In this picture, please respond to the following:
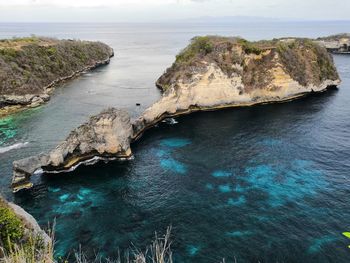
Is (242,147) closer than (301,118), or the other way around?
(242,147)

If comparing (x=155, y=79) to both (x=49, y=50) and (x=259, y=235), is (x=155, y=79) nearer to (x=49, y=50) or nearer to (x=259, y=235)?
(x=49, y=50)

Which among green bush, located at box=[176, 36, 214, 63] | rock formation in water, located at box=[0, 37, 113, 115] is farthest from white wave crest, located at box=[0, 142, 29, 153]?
green bush, located at box=[176, 36, 214, 63]

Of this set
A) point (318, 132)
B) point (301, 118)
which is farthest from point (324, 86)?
point (318, 132)

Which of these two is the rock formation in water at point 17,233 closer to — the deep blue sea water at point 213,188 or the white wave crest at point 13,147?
the deep blue sea water at point 213,188

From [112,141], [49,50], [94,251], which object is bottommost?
[94,251]

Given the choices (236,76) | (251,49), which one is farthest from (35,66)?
(251,49)

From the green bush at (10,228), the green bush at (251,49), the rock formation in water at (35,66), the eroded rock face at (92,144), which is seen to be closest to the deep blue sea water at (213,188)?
the eroded rock face at (92,144)

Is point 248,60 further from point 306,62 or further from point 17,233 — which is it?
point 17,233
